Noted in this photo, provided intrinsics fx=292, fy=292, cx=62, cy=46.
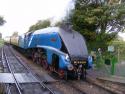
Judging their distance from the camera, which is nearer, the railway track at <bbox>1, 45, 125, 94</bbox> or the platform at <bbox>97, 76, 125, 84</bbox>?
the railway track at <bbox>1, 45, 125, 94</bbox>

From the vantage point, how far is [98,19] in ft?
71.1

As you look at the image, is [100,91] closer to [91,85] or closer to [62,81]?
[91,85]

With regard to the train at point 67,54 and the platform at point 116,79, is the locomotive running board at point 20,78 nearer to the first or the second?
the train at point 67,54

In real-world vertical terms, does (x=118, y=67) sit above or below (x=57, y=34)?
below

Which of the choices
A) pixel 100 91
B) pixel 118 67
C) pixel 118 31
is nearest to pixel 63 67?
pixel 100 91

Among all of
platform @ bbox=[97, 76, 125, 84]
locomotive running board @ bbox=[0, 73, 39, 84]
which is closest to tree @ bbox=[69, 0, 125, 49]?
platform @ bbox=[97, 76, 125, 84]

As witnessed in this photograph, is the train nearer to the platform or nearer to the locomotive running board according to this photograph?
the platform

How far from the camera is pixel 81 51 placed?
1593 cm

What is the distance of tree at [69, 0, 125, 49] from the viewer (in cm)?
2162

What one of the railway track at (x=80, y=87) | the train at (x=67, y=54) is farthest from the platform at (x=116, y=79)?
the train at (x=67, y=54)

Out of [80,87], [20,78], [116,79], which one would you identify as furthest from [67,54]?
[116,79]

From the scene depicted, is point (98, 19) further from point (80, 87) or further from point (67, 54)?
point (80, 87)

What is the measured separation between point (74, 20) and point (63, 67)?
26.7 feet

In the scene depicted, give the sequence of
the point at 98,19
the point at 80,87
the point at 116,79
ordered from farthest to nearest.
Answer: the point at 98,19, the point at 116,79, the point at 80,87
